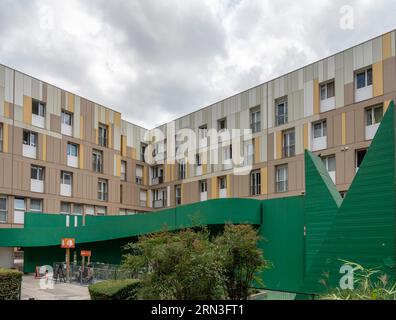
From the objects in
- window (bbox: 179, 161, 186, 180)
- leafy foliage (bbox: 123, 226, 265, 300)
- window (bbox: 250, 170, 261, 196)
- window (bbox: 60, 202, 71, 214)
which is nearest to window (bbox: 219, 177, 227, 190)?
window (bbox: 250, 170, 261, 196)

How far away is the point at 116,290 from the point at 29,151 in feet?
70.4

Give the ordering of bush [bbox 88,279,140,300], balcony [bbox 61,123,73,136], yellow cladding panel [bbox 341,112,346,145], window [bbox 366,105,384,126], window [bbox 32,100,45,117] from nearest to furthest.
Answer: bush [bbox 88,279,140,300] < window [bbox 366,105,384,126] < yellow cladding panel [bbox 341,112,346,145] < window [bbox 32,100,45,117] < balcony [bbox 61,123,73,136]

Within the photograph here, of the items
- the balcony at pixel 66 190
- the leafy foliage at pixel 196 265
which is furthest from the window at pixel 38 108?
the leafy foliage at pixel 196 265

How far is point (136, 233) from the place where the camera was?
24047mm

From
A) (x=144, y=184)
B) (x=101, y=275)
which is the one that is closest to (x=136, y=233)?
(x=101, y=275)

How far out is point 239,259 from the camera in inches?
470

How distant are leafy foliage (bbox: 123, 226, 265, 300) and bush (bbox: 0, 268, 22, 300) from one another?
4.36 metres

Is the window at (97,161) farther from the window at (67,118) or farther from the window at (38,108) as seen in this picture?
the window at (38,108)

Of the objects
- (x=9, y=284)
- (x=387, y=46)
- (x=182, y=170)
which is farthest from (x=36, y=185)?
(x=387, y=46)

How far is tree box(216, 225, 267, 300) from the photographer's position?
462 inches

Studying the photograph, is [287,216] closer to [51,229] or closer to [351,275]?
[351,275]

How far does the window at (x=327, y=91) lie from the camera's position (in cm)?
2678

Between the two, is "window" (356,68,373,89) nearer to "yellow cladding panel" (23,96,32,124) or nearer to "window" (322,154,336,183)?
"window" (322,154,336,183)

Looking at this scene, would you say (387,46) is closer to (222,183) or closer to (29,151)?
(222,183)
